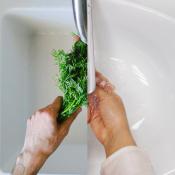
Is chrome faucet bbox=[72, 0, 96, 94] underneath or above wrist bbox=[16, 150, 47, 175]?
above

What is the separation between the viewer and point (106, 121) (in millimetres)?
944

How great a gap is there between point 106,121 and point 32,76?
807 millimetres

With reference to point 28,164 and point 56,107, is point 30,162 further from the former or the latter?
point 56,107

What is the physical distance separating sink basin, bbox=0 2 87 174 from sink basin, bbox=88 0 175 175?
1.42 feet

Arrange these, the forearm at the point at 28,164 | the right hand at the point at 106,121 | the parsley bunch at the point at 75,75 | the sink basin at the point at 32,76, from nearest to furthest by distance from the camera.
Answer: the right hand at the point at 106,121 → the parsley bunch at the point at 75,75 → the forearm at the point at 28,164 → the sink basin at the point at 32,76

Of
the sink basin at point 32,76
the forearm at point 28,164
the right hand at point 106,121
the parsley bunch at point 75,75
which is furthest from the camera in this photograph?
the sink basin at point 32,76

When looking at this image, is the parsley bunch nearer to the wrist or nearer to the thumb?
the thumb

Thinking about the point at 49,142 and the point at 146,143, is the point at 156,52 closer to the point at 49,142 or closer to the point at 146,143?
the point at 146,143

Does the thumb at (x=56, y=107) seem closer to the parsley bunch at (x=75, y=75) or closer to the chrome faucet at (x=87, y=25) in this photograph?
the parsley bunch at (x=75, y=75)

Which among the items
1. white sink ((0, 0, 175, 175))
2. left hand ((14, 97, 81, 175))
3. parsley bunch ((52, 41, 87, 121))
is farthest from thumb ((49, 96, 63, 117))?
white sink ((0, 0, 175, 175))

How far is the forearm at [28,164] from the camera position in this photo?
1.26 metres

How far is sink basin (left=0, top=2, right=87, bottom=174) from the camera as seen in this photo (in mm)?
1459

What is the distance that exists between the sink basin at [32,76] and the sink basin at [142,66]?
0.43 meters

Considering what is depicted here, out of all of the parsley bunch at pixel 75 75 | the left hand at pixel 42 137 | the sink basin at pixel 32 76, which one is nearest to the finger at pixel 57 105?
the left hand at pixel 42 137
